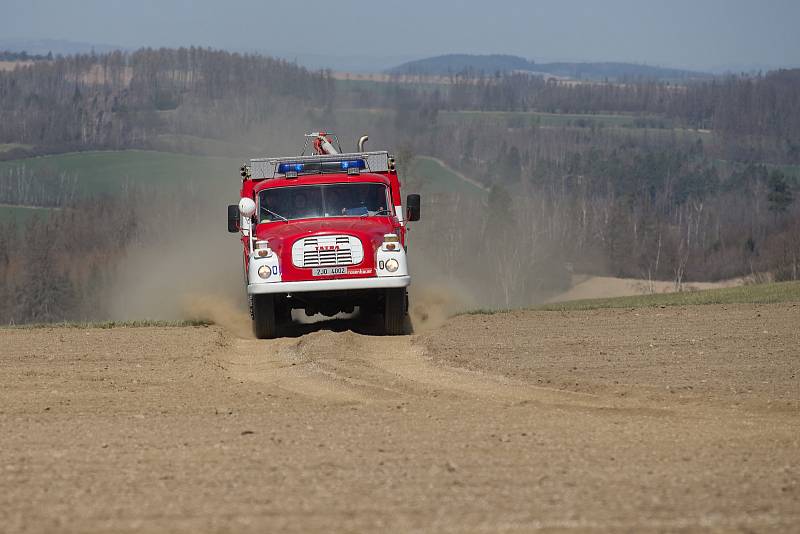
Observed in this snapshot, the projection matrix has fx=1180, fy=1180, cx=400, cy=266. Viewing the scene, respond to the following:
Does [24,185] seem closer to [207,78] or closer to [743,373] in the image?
[207,78]

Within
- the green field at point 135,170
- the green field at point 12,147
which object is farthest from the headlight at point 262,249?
the green field at point 12,147

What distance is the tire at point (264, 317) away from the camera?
16.5 m

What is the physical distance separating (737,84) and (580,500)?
146 meters

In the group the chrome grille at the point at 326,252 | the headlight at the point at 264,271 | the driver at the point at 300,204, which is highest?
the driver at the point at 300,204

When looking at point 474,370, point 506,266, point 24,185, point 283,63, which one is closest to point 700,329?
point 474,370

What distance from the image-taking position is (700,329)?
629 inches

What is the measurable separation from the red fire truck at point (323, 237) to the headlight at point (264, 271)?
0.01m

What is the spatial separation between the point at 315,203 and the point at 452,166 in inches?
3029

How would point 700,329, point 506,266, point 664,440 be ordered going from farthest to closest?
point 506,266 < point 700,329 < point 664,440

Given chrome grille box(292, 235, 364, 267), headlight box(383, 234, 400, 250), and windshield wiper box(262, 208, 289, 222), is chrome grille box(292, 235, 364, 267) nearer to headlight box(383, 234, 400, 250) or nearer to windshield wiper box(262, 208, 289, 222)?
headlight box(383, 234, 400, 250)

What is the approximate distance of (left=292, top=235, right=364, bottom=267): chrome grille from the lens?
16.2 m

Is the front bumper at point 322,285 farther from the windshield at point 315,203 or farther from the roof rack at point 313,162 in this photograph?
the roof rack at point 313,162

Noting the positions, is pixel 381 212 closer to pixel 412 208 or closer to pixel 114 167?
pixel 412 208

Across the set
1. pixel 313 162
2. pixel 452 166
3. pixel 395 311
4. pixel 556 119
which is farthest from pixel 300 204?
pixel 556 119
